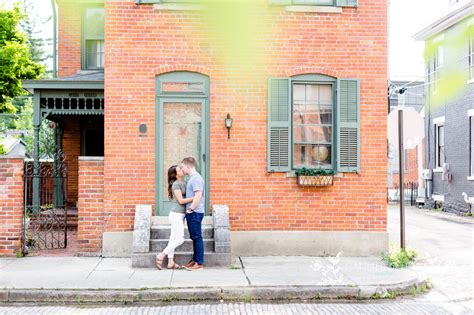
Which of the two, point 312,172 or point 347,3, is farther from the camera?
point 347,3

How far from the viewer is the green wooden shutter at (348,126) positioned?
35.4 ft

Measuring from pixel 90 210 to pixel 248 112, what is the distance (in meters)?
3.53

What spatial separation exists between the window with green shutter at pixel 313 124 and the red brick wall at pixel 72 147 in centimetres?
750

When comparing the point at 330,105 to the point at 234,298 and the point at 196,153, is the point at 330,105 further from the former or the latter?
the point at 234,298

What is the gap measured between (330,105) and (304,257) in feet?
9.94

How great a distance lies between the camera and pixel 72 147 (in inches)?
633

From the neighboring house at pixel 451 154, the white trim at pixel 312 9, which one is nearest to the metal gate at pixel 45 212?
the white trim at pixel 312 9

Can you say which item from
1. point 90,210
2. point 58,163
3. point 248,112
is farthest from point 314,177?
point 58,163

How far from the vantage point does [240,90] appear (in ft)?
35.0

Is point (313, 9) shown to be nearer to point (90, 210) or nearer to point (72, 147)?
point (90, 210)

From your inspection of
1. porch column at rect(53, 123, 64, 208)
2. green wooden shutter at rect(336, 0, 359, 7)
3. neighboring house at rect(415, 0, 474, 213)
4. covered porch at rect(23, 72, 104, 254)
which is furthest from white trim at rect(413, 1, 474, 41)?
neighboring house at rect(415, 0, 474, 213)

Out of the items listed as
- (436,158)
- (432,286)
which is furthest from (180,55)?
(436,158)

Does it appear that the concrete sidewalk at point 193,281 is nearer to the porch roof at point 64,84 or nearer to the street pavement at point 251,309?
the street pavement at point 251,309

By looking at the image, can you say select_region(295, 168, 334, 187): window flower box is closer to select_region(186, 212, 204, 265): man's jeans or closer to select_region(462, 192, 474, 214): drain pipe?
select_region(186, 212, 204, 265): man's jeans
